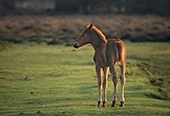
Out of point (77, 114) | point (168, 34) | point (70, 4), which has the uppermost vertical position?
point (70, 4)

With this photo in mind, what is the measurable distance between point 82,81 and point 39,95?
279cm

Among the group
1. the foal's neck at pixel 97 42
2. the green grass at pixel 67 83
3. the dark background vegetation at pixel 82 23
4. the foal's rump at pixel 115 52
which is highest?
the dark background vegetation at pixel 82 23

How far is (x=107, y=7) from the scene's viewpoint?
6912 centimetres

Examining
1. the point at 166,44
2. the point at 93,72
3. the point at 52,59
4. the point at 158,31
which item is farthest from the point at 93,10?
the point at 93,72

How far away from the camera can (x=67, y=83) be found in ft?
60.4

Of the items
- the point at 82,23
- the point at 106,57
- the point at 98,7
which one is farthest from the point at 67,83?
the point at 98,7

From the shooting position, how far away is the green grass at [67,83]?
14180 millimetres

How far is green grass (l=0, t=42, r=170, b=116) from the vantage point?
46.5ft

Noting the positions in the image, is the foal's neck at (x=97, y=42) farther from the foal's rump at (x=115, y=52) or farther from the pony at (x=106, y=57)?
the foal's rump at (x=115, y=52)

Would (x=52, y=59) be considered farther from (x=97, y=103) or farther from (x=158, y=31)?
(x=158, y=31)

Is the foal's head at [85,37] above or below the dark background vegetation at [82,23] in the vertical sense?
below

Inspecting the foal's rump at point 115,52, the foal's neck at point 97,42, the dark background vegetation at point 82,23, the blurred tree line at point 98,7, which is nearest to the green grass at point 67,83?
the foal's rump at point 115,52

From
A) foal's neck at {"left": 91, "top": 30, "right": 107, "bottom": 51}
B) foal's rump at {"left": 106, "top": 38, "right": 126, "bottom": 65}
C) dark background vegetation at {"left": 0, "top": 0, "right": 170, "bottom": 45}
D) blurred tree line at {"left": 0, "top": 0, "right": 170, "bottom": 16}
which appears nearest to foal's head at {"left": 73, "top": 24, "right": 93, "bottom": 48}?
foal's neck at {"left": 91, "top": 30, "right": 107, "bottom": 51}

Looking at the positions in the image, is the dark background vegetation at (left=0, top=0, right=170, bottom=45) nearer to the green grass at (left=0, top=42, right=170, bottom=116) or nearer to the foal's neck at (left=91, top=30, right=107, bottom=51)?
the green grass at (left=0, top=42, right=170, bottom=116)
